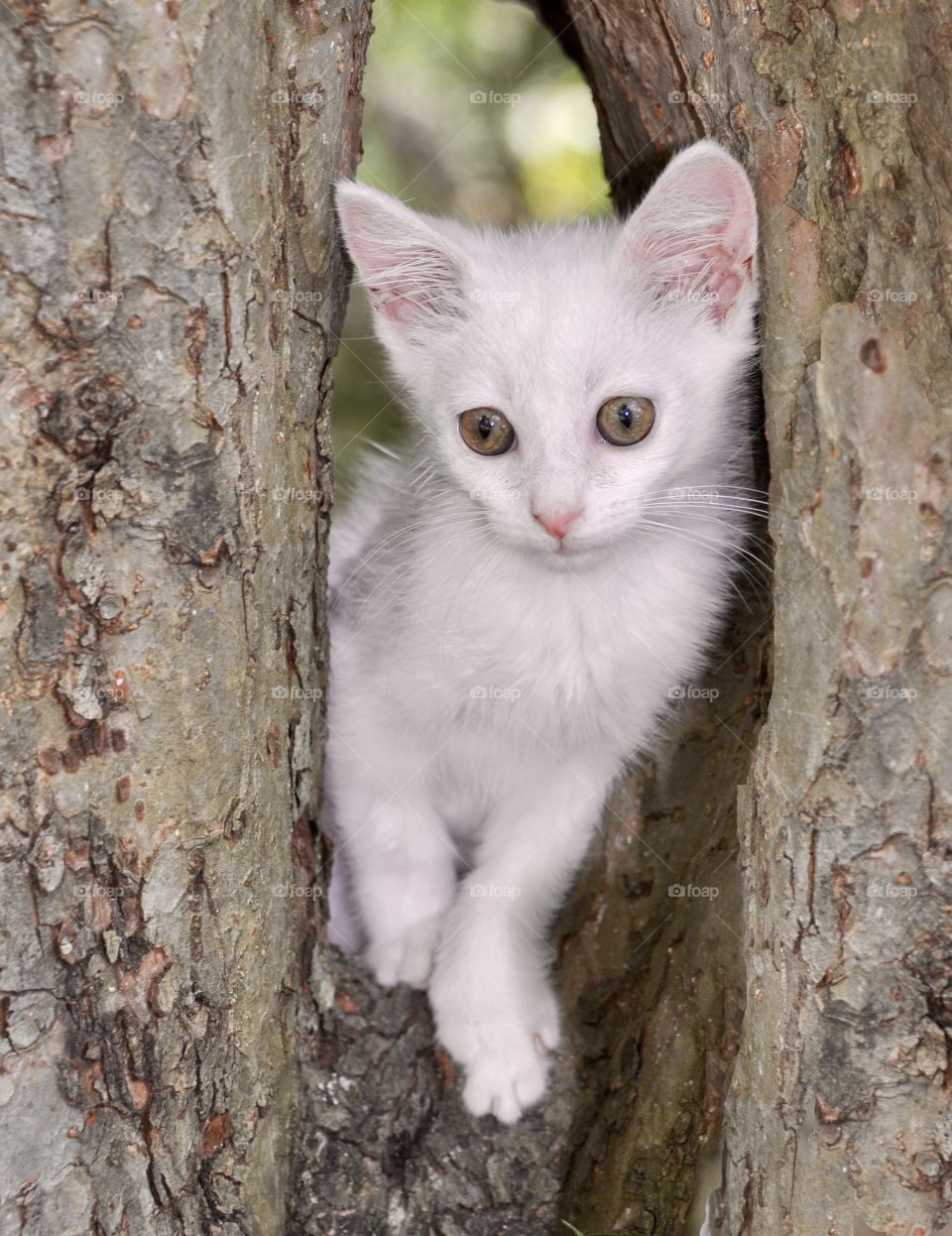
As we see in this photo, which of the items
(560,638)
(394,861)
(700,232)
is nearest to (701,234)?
(700,232)

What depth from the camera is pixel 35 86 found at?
1467mm

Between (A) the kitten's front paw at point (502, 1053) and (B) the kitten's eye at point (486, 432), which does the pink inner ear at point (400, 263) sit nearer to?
(B) the kitten's eye at point (486, 432)

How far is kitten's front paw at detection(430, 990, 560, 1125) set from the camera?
91.5 inches

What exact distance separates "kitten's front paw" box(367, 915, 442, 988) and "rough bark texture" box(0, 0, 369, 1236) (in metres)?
0.56

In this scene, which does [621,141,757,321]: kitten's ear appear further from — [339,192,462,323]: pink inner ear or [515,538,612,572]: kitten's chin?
[515,538,612,572]: kitten's chin

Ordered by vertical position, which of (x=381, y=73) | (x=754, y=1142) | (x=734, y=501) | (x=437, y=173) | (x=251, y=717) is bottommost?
(x=754, y=1142)

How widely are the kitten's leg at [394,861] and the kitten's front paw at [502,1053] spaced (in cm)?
22

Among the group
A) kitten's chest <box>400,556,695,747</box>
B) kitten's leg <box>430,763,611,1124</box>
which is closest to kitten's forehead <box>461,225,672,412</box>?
kitten's chest <box>400,556,695,747</box>

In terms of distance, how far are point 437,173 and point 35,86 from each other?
3133mm

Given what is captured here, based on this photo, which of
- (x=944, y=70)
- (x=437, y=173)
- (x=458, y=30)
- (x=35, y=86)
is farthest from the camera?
(x=437, y=173)

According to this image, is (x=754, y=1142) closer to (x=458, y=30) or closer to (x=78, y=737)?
(x=78, y=737)

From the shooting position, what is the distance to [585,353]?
2.13 meters

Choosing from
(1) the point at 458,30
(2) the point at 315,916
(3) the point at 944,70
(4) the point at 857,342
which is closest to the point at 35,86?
(4) the point at 857,342

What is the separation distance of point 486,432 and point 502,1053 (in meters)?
1.24
